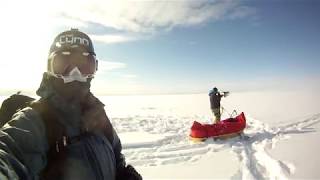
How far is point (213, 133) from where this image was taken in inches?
393

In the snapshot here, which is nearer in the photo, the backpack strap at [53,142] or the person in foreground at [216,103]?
the backpack strap at [53,142]

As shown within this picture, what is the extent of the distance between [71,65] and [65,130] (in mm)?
355

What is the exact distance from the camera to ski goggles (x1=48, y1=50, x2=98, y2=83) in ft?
5.32

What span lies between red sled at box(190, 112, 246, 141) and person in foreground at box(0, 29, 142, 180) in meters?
8.05

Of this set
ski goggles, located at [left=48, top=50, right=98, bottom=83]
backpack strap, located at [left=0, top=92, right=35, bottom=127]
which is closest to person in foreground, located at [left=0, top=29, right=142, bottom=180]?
ski goggles, located at [left=48, top=50, right=98, bottom=83]

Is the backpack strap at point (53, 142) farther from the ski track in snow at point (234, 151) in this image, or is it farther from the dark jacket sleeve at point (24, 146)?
the ski track in snow at point (234, 151)

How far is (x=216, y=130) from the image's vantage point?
32.9 feet

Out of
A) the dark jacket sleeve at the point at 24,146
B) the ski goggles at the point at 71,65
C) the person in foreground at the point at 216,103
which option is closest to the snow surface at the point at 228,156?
the person in foreground at the point at 216,103

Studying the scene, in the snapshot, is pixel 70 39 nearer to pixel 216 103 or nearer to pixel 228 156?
pixel 228 156

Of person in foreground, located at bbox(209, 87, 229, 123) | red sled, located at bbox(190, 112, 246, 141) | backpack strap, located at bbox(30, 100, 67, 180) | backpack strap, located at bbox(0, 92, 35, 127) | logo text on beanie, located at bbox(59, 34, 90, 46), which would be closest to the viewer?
backpack strap, located at bbox(30, 100, 67, 180)

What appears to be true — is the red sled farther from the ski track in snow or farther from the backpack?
the backpack

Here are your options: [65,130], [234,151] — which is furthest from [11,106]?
[234,151]

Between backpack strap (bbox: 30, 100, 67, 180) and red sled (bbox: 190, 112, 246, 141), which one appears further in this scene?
red sled (bbox: 190, 112, 246, 141)

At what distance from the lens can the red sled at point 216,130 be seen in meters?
9.91
